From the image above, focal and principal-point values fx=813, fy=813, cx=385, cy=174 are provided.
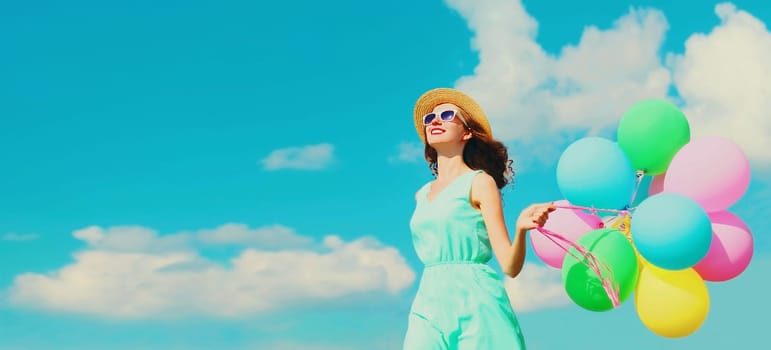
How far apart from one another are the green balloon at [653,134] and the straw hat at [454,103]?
49.3 inches

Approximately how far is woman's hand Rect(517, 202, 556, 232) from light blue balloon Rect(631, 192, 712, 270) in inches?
56.2

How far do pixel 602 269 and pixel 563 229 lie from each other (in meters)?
0.68

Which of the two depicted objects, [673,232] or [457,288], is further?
[673,232]

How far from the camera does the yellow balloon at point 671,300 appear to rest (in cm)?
492

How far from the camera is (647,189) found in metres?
5.51

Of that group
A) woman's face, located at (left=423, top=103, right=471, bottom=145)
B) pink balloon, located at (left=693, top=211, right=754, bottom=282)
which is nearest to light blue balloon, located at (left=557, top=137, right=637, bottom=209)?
pink balloon, located at (left=693, top=211, right=754, bottom=282)

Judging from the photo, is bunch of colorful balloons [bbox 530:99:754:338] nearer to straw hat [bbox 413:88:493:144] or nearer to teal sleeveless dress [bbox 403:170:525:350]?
straw hat [bbox 413:88:493:144]

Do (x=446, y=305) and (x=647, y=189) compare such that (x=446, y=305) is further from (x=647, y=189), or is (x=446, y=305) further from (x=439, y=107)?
(x=647, y=189)

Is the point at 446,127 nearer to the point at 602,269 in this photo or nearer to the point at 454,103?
the point at 454,103

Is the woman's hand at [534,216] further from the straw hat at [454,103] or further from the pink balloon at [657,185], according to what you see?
the pink balloon at [657,185]

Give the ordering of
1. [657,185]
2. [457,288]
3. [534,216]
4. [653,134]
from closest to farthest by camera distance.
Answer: [534,216] < [457,288] < [653,134] < [657,185]

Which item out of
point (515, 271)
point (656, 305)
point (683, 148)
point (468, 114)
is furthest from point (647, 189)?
point (515, 271)

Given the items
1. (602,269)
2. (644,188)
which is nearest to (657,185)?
(644,188)

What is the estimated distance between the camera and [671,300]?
4.92 m
